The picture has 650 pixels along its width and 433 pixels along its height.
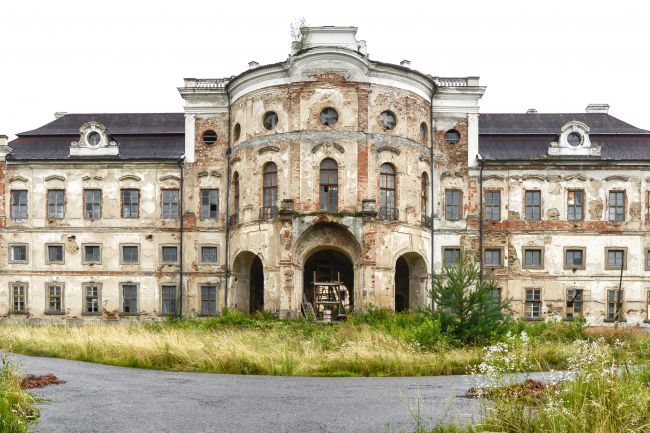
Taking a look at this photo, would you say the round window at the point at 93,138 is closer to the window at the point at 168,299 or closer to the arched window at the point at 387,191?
the window at the point at 168,299

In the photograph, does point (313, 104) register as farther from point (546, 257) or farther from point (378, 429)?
point (378, 429)

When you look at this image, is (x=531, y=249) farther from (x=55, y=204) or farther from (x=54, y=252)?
(x=55, y=204)

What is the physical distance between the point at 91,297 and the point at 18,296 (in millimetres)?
3641

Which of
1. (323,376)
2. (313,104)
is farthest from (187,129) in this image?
(323,376)

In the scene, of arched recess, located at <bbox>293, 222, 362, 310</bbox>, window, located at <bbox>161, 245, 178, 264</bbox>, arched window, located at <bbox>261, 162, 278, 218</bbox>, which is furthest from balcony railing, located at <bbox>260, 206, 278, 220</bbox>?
window, located at <bbox>161, 245, 178, 264</bbox>

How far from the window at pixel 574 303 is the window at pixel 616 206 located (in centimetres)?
401

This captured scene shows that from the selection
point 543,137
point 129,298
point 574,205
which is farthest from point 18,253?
point 574,205

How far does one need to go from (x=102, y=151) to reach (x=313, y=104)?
39.0 ft

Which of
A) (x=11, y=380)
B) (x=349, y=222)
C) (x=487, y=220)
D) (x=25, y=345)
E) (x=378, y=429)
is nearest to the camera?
(x=378, y=429)

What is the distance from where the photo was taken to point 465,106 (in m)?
33.3

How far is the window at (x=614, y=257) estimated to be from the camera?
32.8 m

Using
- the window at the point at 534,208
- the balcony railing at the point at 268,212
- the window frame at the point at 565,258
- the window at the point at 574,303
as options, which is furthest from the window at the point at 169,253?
the window at the point at 574,303

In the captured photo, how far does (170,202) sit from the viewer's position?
110ft

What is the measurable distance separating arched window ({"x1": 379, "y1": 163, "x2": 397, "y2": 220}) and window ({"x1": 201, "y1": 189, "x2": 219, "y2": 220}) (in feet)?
28.4
